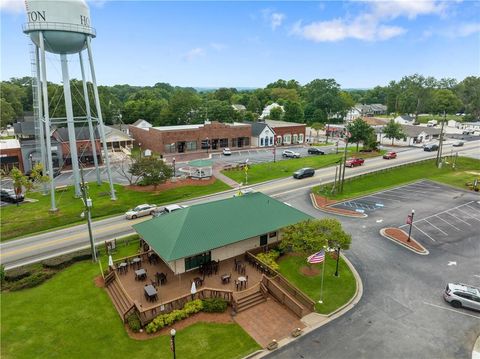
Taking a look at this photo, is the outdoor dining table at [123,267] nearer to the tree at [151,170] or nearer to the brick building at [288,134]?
the tree at [151,170]

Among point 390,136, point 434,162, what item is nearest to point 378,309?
point 434,162

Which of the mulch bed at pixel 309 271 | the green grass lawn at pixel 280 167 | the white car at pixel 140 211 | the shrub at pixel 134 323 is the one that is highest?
the green grass lawn at pixel 280 167

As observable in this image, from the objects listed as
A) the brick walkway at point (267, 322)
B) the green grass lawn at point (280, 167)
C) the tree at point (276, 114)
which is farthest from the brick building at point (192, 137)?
the brick walkway at point (267, 322)

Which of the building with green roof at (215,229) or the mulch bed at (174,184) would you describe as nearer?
the building with green roof at (215,229)

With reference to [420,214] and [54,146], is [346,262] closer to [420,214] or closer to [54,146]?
[420,214]

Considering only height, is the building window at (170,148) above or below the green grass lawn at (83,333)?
above

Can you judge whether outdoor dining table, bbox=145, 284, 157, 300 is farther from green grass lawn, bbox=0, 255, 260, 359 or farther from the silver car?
the silver car

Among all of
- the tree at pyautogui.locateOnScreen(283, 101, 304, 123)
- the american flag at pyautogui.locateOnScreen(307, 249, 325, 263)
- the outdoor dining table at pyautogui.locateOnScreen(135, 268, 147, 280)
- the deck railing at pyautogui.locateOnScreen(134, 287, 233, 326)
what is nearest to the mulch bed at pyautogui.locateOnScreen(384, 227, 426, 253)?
the american flag at pyautogui.locateOnScreen(307, 249, 325, 263)

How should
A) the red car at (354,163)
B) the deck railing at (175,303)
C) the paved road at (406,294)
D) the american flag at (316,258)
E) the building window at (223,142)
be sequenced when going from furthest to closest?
the building window at (223,142) → the red car at (354,163) → the american flag at (316,258) → the deck railing at (175,303) → the paved road at (406,294)
